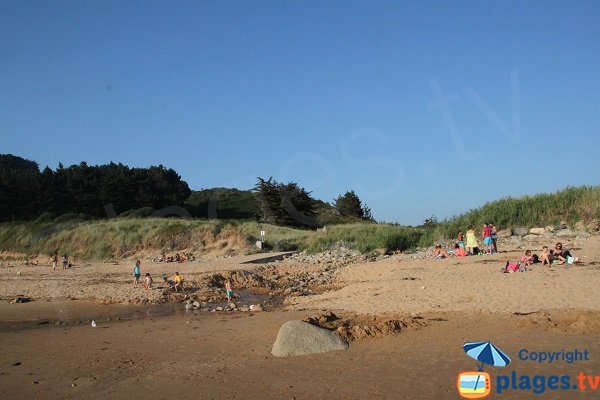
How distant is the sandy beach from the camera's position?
7617 millimetres

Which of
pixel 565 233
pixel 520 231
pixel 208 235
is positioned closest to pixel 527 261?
pixel 565 233

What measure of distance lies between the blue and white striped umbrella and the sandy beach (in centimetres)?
16

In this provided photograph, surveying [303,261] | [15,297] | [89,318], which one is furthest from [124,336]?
[303,261]

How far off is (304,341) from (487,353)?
3158mm

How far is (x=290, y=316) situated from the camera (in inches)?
528

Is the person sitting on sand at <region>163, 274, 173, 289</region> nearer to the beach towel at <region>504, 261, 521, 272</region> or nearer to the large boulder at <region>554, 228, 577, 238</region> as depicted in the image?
the beach towel at <region>504, 261, 521, 272</region>

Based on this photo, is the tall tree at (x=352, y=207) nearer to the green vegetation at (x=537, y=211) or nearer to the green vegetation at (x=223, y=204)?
the green vegetation at (x=223, y=204)

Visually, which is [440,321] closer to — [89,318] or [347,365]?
[347,365]

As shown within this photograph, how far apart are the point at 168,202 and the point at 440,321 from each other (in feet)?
178

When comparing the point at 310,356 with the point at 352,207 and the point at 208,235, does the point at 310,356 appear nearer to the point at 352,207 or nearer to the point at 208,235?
the point at 208,235

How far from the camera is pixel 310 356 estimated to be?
349 inches

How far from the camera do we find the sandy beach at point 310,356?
25.0ft

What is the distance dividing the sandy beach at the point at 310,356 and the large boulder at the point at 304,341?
0.21 m

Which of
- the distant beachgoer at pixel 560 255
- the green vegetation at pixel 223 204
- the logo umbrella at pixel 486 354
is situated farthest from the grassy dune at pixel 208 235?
the green vegetation at pixel 223 204
